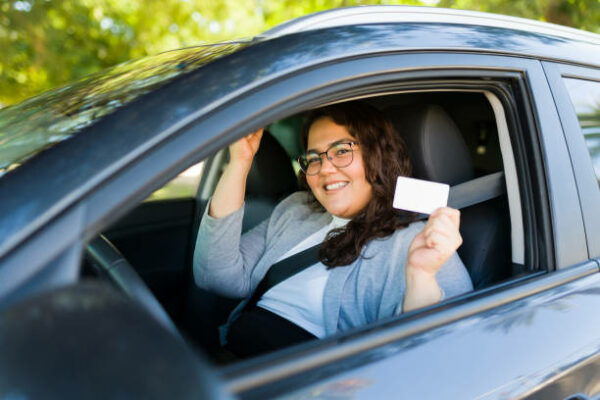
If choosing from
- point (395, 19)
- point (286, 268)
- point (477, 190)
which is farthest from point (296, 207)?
point (395, 19)

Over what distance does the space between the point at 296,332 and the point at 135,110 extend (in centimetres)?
100

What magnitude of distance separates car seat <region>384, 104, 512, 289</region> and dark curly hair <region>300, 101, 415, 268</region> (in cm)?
7

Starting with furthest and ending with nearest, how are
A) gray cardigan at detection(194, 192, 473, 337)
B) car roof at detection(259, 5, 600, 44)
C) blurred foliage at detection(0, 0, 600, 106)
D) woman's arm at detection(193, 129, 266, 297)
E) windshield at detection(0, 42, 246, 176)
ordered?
blurred foliage at detection(0, 0, 600, 106) < woman's arm at detection(193, 129, 266, 297) < gray cardigan at detection(194, 192, 473, 337) < car roof at detection(259, 5, 600, 44) < windshield at detection(0, 42, 246, 176)

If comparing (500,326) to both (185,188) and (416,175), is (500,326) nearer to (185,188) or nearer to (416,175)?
(416,175)

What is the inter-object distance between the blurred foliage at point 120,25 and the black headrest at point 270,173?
13.2 ft

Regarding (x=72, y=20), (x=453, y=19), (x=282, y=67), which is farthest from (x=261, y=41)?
(x=72, y=20)

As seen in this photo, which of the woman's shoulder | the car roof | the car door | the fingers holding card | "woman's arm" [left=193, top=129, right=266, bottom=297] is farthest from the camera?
the woman's shoulder

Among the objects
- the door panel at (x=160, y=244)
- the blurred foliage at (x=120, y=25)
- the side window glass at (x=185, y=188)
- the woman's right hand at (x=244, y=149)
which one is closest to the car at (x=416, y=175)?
the woman's right hand at (x=244, y=149)

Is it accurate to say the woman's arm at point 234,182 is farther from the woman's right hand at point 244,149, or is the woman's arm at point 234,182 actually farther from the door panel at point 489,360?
the door panel at point 489,360

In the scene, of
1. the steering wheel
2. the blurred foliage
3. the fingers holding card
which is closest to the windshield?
the steering wheel

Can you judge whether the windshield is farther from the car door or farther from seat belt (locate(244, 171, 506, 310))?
seat belt (locate(244, 171, 506, 310))

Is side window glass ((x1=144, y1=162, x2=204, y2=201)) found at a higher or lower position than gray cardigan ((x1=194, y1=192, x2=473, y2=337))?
higher

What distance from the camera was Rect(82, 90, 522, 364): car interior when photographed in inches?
68.3

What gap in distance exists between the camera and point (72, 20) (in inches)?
270
